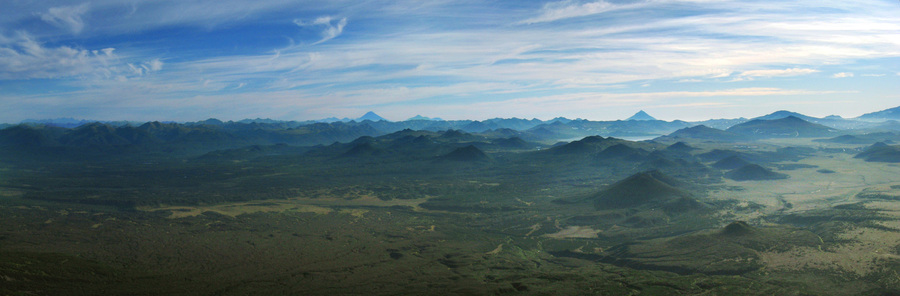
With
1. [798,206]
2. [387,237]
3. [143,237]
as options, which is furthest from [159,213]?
[798,206]

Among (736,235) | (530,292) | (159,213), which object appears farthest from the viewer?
(159,213)

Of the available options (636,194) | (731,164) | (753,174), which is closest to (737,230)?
(636,194)

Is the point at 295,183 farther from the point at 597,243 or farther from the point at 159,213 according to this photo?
the point at 597,243

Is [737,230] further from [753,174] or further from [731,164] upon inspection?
[731,164]

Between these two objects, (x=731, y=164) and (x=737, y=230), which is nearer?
(x=737, y=230)

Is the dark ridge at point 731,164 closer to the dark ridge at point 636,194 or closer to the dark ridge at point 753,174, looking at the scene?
the dark ridge at point 753,174

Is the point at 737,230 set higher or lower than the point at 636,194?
lower
